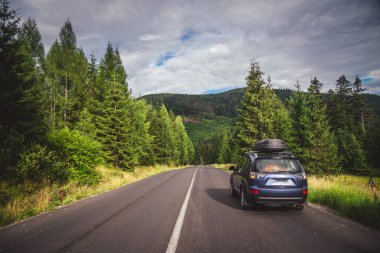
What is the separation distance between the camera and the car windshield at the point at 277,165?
Result: 715 cm

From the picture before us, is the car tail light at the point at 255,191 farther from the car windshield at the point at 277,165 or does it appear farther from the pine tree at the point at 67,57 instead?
the pine tree at the point at 67,57

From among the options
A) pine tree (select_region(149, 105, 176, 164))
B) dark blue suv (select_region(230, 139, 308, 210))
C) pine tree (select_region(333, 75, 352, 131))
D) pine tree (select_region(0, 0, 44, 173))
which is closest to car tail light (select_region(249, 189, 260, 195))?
dark blue suv (select_region(230, 139, 308, 210))

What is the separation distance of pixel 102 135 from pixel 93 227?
1931 centimetres

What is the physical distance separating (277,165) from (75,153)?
11.4 metres

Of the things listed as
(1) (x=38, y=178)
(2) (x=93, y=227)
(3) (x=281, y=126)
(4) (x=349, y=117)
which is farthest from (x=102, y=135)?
(4) (x=349, y=117)

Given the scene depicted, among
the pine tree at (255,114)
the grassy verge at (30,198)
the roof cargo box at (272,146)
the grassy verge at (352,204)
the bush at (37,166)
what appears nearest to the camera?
the grassy verge at (352,204)

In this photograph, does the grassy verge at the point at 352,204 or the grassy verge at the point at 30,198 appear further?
the grassy verge at the point at 30,198

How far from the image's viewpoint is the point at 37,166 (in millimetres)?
10273

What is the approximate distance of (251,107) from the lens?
26.9 metres

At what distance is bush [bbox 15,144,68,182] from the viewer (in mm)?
9844

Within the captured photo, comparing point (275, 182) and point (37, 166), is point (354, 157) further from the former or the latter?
point (37, 166)

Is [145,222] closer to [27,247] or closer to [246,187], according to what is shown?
[27,247]

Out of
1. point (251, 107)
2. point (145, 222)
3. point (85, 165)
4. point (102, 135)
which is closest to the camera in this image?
point (145, 222)

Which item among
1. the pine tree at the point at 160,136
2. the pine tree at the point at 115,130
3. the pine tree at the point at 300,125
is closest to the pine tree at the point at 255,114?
the pine tree at the point at 300,125
